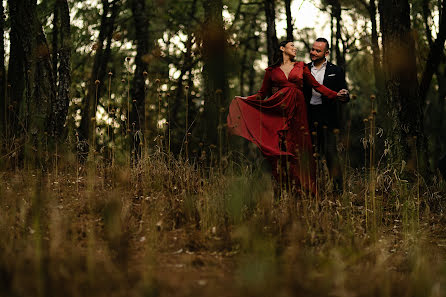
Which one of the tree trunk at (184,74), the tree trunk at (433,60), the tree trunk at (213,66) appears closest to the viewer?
the tree trunk at (213,66)

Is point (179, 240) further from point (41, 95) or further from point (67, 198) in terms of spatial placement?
point (41, 95)

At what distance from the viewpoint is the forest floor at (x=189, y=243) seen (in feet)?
12.5

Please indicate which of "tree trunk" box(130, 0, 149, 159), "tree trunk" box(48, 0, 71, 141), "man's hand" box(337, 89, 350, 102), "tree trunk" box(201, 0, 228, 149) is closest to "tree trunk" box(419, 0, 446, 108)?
"man's hand" box(337, 89, 350, 102)

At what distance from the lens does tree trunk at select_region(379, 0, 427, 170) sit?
824 centimetres

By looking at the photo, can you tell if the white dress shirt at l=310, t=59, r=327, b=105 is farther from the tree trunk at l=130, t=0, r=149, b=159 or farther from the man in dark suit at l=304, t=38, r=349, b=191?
the tree trunk at l=130, t=0, r=149, b=159

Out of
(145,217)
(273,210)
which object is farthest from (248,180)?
(145,217)

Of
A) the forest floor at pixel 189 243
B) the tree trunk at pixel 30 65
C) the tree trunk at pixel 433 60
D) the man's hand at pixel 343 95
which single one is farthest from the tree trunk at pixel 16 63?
the tree trunk at pixel 433 60

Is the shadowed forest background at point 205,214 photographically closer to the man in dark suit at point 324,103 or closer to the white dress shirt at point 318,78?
the man in dark suit at point 324,103

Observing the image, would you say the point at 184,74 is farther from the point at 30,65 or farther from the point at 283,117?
the point at 283,117

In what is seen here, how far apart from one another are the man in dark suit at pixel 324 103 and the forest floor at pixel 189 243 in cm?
117

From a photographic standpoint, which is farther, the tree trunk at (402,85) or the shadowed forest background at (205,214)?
the tree trunk at (402,85)

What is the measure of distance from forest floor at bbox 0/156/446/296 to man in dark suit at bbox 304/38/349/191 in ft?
3.83

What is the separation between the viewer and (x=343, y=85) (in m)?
7.41

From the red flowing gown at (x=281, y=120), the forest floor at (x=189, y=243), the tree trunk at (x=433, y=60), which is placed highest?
the tree trunk at (x=433, y=60)
